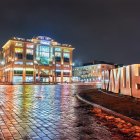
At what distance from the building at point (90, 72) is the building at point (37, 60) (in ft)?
80.0

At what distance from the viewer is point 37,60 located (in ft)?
374

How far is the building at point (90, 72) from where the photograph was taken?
146 meters

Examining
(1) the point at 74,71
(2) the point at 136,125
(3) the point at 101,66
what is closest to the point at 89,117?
(2) the point at 136,125

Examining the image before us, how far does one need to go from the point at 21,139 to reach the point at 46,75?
111m

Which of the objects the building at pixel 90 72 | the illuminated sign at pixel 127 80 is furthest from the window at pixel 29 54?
the illuminated sign at pixel 127 80

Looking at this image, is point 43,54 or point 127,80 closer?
point 127,80

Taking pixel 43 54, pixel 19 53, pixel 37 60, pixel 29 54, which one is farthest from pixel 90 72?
pixel 19 53

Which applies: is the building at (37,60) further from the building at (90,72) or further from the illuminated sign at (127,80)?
the illuminated sign at (127,80)

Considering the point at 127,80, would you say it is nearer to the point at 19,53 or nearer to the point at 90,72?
→ the point at 19,53

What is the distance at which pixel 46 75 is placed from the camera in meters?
117

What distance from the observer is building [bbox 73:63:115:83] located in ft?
479

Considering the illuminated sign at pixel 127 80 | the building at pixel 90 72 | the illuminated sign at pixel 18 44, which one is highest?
the illuminated sign at pixel 18 44

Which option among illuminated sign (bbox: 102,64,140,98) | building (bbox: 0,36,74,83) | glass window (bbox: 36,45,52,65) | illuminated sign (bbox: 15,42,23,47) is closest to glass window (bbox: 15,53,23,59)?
building (bbox: 0,36,74,83)

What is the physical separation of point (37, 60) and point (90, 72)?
158 feet
